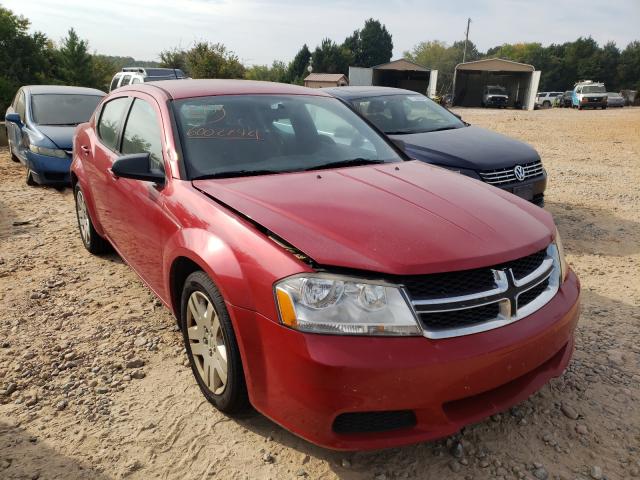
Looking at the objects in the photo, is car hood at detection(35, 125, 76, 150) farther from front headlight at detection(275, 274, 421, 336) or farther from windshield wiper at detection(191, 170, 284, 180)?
front headlight at detection(275, 274, 421, 336)

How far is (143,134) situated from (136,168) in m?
0.64

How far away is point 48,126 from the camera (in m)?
8.01

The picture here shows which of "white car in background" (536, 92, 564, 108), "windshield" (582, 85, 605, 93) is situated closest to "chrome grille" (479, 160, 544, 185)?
"windshield" (582, 85, 605, 93)

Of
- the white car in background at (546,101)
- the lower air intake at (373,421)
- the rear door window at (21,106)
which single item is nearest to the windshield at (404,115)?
the lower air intake at (373,421)

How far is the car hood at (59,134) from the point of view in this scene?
7484 millimetres

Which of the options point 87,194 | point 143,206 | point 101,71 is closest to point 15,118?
point 87,194

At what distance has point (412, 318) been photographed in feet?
6.27

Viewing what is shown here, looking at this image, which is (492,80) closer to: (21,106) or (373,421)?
(21,106)

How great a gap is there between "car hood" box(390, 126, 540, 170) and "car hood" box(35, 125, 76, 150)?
16.1 ft

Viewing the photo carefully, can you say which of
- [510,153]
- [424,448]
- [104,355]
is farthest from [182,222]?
[510,153]

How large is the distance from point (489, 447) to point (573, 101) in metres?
44.5

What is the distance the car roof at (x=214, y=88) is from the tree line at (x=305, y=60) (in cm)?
1980

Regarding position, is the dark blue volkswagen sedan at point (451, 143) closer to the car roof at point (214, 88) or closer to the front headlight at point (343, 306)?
the car roof at point (214, 88)

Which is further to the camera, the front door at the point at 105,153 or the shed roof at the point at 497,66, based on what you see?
the shed roof at the point at 497,66
